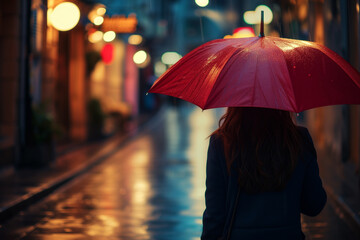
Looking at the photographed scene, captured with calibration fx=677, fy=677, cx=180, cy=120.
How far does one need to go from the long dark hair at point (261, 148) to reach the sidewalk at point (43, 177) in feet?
18.8

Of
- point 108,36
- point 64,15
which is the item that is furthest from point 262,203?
point 108,36

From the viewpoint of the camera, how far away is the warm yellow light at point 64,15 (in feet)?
46.6

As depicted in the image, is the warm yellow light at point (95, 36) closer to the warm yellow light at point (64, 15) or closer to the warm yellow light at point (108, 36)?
the warm yellow light at point (108, 36)

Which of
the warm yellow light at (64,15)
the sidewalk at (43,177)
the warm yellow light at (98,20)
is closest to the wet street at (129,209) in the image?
the sidewalk at (43,177)

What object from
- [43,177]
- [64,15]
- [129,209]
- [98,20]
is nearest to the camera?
[129,209]

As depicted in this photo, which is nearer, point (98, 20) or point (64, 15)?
point (64, 15)

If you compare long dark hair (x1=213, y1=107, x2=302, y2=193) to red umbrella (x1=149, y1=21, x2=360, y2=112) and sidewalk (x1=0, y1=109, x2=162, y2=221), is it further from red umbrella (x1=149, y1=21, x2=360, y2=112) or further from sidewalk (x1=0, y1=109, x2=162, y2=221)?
sidewalk (x1=0, y1=109, x2=162, y2=221)

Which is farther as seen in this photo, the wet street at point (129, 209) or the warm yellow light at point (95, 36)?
the warm yellow light at point (95, 36)

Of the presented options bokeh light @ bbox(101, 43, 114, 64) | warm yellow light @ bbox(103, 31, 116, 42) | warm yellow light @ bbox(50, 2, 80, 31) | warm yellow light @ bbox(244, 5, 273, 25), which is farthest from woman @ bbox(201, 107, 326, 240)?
warm yellow light @ bbox(244, 5, 273, 25)

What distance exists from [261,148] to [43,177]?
30.5 ft

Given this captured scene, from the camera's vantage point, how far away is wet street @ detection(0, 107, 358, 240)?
7.80 metres

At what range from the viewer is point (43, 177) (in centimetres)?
1218

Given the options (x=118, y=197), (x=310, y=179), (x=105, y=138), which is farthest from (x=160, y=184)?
(x=105, y=138)

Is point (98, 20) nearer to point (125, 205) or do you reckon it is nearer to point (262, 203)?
point (125, 205)
